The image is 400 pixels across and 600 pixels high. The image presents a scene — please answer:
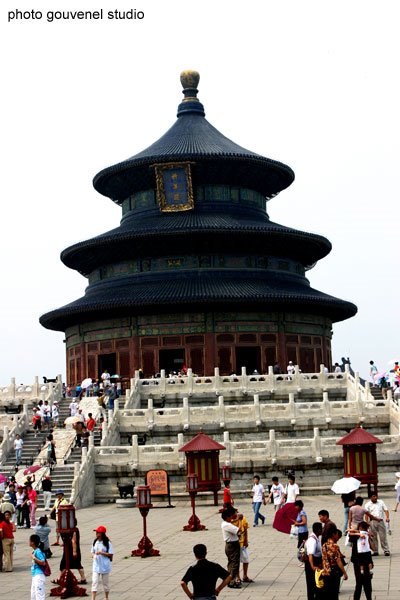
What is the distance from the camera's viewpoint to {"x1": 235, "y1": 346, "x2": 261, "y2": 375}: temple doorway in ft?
199

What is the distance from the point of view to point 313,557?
17109 mm

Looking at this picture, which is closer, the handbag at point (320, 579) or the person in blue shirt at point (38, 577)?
the handbag at point (320, 579)

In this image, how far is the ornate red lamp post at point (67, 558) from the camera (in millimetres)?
20484

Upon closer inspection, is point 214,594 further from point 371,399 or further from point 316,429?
point 371,399

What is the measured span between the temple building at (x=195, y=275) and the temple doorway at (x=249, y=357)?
0.22 ft

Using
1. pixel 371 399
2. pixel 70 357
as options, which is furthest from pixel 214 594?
pixel 70 357

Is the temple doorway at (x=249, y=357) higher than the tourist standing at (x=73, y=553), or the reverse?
the temple doorway at (x=249, y=357)

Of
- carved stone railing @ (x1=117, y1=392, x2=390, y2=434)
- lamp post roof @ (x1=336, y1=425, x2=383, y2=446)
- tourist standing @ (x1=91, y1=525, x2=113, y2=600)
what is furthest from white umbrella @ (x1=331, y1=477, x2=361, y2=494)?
carved stone railing @ (x1=117, y1=392, x2=390, y2=434)

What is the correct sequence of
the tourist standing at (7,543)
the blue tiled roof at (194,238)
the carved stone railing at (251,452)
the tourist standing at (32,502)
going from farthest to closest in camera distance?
the blue tiled roof at (194,238) → the carved stone railing at (251,452) → the tourist standing at (32,502) → the tourist standing at (7,543)

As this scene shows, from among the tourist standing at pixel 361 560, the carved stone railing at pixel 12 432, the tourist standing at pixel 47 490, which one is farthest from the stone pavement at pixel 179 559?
the carved stone railing at pixel 12 432

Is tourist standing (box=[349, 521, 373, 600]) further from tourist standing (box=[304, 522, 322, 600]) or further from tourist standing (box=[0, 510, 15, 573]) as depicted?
tourist standing (box=[0, 510, 15, 573])

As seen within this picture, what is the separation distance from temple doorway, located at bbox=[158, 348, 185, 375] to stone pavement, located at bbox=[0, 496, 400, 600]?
83.7 feet

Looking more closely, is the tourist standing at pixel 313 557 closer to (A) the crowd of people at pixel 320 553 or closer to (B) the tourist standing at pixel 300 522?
(A) the crowd of people at pixel 320 553

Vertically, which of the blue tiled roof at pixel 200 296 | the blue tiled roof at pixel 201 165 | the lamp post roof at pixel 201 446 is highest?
the blue tiled roof at pixel 201 165
